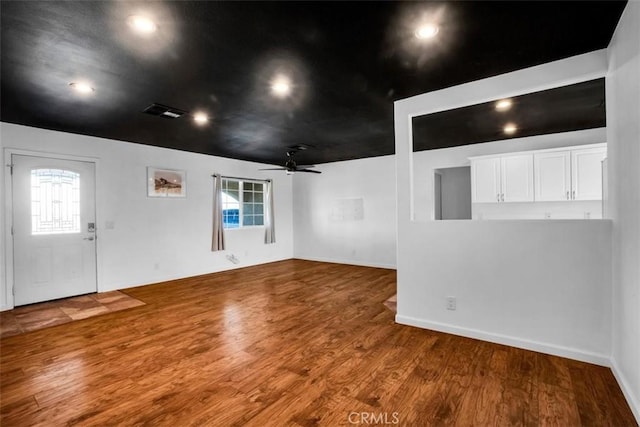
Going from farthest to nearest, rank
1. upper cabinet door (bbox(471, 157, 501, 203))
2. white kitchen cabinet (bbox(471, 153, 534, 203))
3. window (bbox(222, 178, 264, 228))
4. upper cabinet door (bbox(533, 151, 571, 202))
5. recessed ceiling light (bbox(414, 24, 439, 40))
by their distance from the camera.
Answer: window (bbox(222, 178, 264, 228))
upper cabinet door (bbox(471, 157, 501, 203))
white kitchen cabinet (bbox(471, 153, 534, 203))
upper cabinet door (bbox(533, 151, 571, 202))
recessed ceiling light (bbox(414, 24, 439, 40))

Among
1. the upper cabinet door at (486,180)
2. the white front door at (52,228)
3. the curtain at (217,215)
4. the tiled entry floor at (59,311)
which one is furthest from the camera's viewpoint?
the curtain at (217,215)

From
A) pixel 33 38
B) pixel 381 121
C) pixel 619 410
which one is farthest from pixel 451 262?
pixel 33 38

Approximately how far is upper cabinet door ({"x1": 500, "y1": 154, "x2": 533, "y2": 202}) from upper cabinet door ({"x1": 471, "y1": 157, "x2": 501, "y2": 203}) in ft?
0.30

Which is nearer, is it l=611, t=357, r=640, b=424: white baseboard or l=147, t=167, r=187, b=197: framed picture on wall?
l=611, t=357, r=640, b=424: white baseboard

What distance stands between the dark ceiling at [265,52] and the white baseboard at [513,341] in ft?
8.30

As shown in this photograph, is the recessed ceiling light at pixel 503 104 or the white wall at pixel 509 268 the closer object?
the white wall at pixel 509 268

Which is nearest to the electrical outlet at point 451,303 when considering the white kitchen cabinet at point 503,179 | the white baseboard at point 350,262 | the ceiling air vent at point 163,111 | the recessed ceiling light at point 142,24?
the white kitchen cabinet at point 503,179

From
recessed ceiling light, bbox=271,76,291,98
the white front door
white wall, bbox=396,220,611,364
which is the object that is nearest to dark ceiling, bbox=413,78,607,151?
white wall, bbox=396,220,611,364

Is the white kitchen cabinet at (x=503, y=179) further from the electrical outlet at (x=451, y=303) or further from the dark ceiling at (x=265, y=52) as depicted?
the electrical outlet at (x=451, y=303)

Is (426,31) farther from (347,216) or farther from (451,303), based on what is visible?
(347,216)

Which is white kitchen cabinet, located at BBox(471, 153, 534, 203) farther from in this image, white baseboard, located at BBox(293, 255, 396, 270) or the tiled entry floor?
the tiled entry floor

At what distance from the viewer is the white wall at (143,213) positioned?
4902 millimetres

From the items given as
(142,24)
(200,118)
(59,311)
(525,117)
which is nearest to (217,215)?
(200,118)

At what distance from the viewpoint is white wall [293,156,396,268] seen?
702 cm
